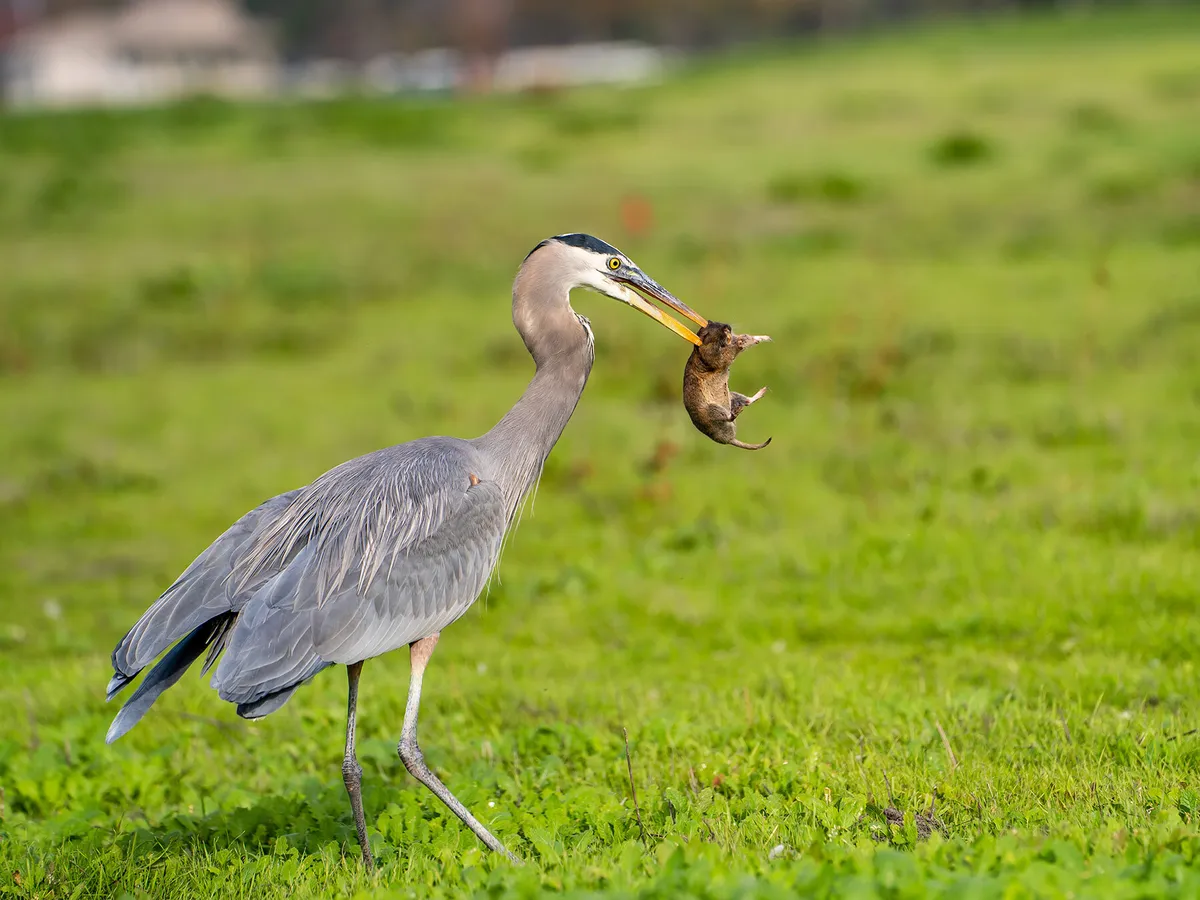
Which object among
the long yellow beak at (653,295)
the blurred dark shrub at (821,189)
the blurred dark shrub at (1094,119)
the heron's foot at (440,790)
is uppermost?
the long yellow beak at (653,295)

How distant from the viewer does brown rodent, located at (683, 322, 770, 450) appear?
6.04 m

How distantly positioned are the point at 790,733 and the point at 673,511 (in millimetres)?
4435

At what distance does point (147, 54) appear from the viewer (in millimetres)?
87938

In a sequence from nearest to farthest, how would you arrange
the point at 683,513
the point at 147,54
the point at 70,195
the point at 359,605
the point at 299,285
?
the point at 359,605 < the point at 683,513 < the point at 299,285 < the point at 70,195 < the point at 147,54

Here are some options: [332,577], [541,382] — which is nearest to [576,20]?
[541,382]

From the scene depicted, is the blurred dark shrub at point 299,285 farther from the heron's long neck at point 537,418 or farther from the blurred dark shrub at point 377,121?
the heron's long neck at point 537,418

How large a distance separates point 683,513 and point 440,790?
5377 millimetres

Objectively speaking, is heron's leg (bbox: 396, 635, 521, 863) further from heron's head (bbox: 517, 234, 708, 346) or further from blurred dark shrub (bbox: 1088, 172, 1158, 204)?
blurred dark shrub (bbox: 1088, 172, 1158, 204)

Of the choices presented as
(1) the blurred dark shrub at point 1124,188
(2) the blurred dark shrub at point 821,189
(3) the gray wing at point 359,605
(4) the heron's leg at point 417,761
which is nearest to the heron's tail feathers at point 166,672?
(3) the gray wing at point 359,605

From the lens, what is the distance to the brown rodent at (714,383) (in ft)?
19.8

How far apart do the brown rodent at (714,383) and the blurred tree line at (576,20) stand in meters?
58.7

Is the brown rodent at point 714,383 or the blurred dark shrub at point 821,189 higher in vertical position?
the brown rodent at point 714,383

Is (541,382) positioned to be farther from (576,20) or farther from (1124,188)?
(576,20)

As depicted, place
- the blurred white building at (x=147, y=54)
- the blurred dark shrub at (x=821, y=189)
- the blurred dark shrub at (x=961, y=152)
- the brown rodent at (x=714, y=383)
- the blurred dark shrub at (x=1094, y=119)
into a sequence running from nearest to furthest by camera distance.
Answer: the brown rodent at (x=714, y=383)
the blurred dark shrub at (x=821, y=189)
the blurred dark shrub at (x=961, y=152)
the blurred dark shrub at (x=1094, y=119)
the blurred white building at (x=147, y=54)
